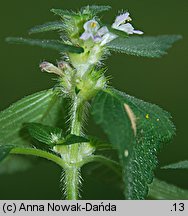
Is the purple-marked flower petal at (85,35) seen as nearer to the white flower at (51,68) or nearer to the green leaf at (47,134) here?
the white flower at (51,68)

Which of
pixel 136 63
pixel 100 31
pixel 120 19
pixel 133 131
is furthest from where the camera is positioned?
pixel 136 63

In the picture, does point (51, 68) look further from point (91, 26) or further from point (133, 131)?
point (133, 131)

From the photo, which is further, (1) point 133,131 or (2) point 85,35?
(2) point 85,35

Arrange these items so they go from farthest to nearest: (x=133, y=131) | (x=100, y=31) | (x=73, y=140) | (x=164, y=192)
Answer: (x=164, y=192), (x=100, y=31), (x=73, y=140), (x=133, y=131)

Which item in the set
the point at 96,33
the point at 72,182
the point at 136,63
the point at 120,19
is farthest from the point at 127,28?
the point at 136,63

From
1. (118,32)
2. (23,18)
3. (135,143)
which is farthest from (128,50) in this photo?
(23,18)

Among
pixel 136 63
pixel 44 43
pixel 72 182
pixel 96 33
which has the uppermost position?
pixel 136 63

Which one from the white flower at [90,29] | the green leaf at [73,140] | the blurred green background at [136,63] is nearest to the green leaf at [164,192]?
the green leaf at [73,140]
